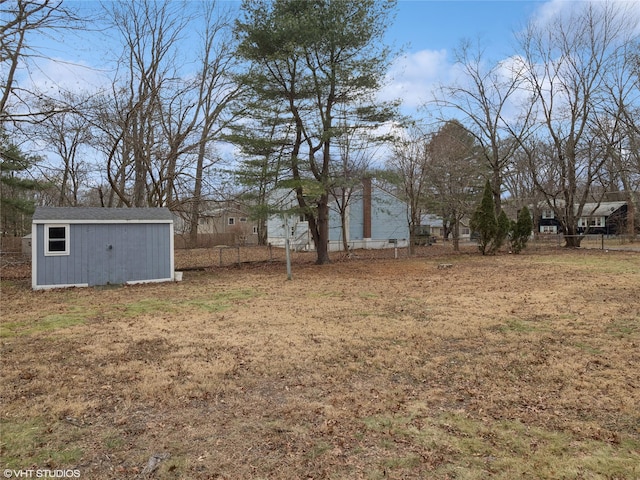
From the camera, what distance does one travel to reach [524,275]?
39.6 ft

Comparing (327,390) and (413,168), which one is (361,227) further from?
(327,390)

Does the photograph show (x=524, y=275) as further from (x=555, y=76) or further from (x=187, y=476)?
(x=555, y=76)

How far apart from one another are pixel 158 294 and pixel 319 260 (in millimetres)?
7933

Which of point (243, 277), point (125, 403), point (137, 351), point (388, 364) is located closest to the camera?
point (125, 403)

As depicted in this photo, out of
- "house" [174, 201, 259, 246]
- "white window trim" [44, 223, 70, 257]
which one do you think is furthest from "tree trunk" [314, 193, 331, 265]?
"white window trim" [44, 223, 70, 257]

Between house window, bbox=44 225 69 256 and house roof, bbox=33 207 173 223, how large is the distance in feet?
0.70

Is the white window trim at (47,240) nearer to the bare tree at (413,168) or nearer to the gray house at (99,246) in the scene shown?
the gray house at (99,246)

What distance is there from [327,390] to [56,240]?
9.95 meters

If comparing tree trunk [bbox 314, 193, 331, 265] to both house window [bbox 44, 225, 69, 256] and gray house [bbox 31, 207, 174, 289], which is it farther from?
house window [bbox 44, 225, 69, 256]

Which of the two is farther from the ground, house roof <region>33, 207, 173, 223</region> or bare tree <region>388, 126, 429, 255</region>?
bare tree <region>388, 126, 429, 255</region>

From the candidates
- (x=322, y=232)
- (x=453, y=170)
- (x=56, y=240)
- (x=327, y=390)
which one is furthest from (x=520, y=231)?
(x=56, y=240)

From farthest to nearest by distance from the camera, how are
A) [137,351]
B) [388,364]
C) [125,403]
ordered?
[137,351] < [388,364] < [125,403]

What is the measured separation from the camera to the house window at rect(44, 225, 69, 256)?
34.8 ft

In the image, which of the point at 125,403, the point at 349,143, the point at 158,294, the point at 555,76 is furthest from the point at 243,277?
the point at 555,76
